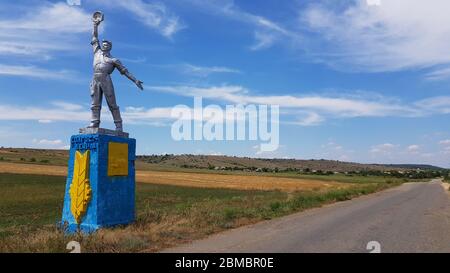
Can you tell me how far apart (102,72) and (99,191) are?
350 centimetres

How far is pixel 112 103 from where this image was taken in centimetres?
1402

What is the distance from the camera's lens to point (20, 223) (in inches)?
754

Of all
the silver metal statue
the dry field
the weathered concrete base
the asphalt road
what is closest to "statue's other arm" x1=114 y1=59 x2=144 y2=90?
the silver metal statue

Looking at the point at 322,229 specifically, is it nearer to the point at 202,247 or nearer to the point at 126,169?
the point at 202,247

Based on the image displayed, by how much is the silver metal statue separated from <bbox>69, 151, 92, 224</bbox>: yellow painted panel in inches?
56.8

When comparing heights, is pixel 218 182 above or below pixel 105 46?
below

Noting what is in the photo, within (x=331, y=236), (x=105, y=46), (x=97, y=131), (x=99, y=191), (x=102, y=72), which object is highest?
(x=105, y=46)

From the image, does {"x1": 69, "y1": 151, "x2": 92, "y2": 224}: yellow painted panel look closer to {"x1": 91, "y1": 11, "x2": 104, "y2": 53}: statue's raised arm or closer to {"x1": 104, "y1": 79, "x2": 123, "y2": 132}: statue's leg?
{"x1": 104, "y1": 79, "x2": 123, "y2": 132}: statue's leg

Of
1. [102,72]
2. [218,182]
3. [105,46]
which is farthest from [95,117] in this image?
[218,182]

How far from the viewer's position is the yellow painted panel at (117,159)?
42.5ft

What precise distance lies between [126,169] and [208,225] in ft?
9.75

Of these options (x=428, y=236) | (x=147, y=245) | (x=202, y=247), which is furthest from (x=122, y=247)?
(x=428, y=236)

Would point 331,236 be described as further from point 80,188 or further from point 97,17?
point 97,17

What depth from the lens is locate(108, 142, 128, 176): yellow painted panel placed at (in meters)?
12.9
